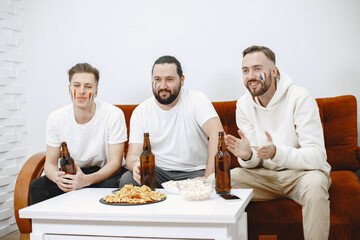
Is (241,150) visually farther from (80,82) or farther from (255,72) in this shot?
(80,82)

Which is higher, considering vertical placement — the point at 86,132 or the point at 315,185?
the point at 86,132

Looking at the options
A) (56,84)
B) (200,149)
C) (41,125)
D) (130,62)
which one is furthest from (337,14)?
(41,125)

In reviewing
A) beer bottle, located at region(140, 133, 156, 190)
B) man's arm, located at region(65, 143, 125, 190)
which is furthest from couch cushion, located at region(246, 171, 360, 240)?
man's arm, located at region(65, 143, 125, 190)

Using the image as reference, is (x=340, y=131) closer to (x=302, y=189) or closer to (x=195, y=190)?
(x=302, y=189)

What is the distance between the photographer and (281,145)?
217cm

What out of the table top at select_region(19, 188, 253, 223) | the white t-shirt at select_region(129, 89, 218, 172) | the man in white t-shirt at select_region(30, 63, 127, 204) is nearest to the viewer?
the table top at select_region(19, 188, 253, 223)

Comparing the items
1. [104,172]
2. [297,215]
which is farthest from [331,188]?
[104,172]

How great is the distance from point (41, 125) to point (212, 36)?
1603mm

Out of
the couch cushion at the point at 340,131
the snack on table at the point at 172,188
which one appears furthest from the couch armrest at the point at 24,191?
the couch cushion at the point at 340,131

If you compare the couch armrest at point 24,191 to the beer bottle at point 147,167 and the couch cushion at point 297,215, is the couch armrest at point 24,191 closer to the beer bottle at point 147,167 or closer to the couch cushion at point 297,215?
the beer bottle at point 147,167

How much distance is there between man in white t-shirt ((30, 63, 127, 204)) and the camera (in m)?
2.40

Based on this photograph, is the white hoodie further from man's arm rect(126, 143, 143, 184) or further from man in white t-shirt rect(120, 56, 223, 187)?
man's arm rect(126, 143, 143, 184)

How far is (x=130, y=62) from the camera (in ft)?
10.3

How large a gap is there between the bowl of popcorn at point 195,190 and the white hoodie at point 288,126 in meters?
0.48
